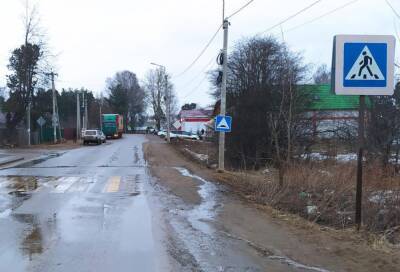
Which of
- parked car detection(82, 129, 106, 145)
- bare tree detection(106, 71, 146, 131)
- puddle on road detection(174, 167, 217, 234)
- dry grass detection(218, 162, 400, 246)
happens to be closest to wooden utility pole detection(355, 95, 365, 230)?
dry grass detection(218, 162, 400, 246)

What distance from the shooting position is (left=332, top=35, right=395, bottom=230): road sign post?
8.92 meters

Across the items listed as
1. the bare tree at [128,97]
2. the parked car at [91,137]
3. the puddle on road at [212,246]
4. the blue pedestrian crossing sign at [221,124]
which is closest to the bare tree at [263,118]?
the blue pedestrian crossing sign at [221,124]

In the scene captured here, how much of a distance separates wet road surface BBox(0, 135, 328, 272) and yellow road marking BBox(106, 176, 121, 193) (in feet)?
0.30

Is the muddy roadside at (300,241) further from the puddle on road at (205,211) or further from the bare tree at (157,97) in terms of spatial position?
the bare tree at (157,97)

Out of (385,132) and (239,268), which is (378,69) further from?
(385,132)

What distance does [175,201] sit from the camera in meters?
13.8

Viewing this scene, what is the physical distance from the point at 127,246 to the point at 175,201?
5.53m

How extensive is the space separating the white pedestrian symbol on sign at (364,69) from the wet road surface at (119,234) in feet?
11.2

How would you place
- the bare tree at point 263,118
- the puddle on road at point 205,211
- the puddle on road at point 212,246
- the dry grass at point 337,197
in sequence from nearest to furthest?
the puddle on road at point 212,246 < the dry grass at point 337,197 < the puddle on road at point 205,211 < the bare tree at point 263,118

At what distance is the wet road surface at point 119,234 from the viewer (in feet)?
23.6

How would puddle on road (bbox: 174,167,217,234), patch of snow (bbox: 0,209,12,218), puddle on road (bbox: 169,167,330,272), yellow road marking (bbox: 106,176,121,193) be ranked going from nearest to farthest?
puddle on road (bbox: 169,167,330,272) → puddle on road (bbox: 174,167,217,234) → patch of snow (bbox: 0,209,12,218) → yellow road marking (bbox: 106,176,121,193)

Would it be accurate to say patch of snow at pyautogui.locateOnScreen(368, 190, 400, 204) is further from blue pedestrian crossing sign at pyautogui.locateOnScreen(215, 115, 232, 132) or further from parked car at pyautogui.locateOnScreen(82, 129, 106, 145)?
→ parked car at pyautogui.locateOnScreen(82, 129, 106, 145)

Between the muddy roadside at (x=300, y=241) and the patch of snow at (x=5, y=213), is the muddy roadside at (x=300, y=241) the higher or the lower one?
the higher one

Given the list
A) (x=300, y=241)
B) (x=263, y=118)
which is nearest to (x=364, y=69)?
(x=300, y=241)
